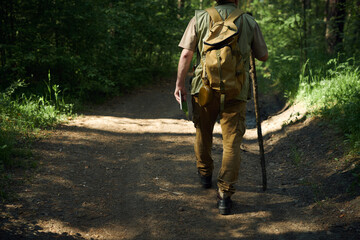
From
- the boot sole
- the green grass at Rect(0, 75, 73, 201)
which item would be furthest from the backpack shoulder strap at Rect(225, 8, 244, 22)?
the green grass at Rect(0, 75, 73, 201)

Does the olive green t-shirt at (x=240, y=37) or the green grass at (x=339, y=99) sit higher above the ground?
the olive green t-shirt at (x=240, y=37)

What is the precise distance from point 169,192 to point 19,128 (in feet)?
10.3

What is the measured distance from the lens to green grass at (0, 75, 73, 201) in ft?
13.3

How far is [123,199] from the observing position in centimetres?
374

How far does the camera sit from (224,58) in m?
3.09

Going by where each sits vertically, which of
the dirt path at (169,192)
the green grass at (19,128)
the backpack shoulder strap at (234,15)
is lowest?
the dirt path at (169,192)

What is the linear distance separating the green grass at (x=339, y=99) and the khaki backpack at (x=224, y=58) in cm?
215

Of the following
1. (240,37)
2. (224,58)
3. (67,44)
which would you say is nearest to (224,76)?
(224,58)

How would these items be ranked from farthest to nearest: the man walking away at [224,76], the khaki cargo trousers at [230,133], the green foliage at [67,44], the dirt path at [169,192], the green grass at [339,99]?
1. the green foliage at [67,44]
2. the green grass at [339,99]
3. the khaki cargo trousers at [230,133]
4. the man walking away at [224,76]
5. the dirt path at [169,192]

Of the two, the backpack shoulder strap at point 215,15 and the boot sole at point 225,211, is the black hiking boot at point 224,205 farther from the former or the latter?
the backpack shoulder strap at point 215,15

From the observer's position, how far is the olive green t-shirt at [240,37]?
3258 millimetres

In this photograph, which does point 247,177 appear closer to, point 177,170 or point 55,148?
point 177,170

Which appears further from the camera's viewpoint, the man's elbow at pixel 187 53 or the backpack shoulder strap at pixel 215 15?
the man's elbow at pixel 187 53

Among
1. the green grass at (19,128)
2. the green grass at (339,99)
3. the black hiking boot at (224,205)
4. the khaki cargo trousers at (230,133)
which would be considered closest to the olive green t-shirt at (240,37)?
the khaki cargo trousers at (230,133)
